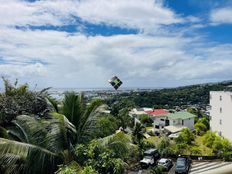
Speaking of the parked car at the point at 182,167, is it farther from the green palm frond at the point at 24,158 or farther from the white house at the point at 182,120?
the white house at the point at 182,120

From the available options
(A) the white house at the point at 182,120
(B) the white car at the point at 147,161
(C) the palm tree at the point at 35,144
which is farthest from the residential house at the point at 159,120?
(C) the palm tree at the point at 35,144

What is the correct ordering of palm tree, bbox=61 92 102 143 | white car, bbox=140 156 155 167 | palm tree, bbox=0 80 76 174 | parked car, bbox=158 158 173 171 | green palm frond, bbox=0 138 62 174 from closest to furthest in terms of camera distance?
green palm frond, bbox=0 138 62 174, palm tree, bbox=0 80 76 174, palm tree, bbox=61 92 102 143, parked car, bbox=158 158 173 171, white car, bbox=140 156 155 167

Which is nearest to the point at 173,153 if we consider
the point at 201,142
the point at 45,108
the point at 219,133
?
the point at 201,142

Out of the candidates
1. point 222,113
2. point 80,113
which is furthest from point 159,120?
point 80,113

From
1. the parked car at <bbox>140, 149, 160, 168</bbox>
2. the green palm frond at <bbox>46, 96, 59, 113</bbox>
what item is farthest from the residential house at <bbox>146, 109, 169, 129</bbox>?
the green palm frond at <bbox>46, 96, 59, 113</bbox>

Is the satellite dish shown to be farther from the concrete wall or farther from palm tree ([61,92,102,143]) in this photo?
the concrete wall

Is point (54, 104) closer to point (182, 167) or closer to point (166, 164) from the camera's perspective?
point (182, 167)

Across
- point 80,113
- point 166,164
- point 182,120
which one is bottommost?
point 166,164
